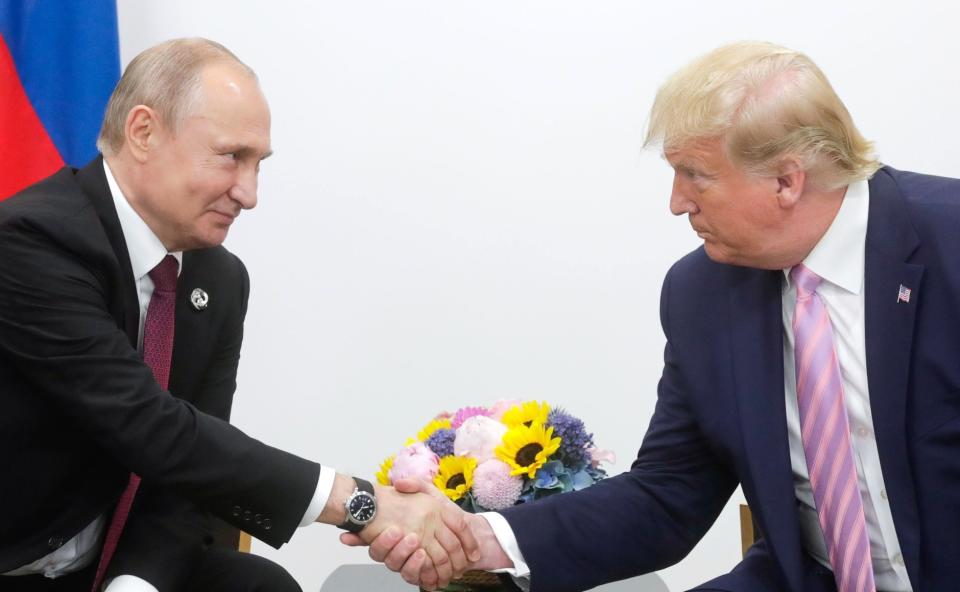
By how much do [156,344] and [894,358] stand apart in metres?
1.39

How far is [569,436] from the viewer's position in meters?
2.18

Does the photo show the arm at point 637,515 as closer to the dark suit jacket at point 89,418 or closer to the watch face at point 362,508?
the watch face at point 362,508

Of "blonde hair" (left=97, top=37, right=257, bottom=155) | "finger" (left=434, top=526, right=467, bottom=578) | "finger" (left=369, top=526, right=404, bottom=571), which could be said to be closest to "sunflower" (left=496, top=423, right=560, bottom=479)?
"finger" (left=434, top=526, right=467, bottom=578)

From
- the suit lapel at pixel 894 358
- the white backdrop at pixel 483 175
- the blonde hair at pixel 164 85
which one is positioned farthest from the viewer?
the white backdrop at pixel 483 175

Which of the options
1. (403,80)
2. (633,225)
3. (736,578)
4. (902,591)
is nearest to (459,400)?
(633,225)

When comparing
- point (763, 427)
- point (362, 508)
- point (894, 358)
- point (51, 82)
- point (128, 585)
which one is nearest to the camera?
point (894, 358)

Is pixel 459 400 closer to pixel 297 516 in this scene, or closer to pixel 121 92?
pixel 297 516

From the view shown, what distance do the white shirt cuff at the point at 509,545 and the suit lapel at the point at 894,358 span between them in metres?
0.73

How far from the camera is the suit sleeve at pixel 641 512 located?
2.31 meters

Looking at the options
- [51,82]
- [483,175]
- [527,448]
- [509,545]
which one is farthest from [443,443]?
[51,82]

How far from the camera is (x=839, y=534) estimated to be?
6.67 ft

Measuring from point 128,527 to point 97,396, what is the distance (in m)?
0.40

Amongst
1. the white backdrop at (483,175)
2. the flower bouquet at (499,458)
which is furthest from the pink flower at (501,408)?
the white backdrop at (483,175)

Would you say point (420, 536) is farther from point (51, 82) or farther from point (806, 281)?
point (51, 82)
